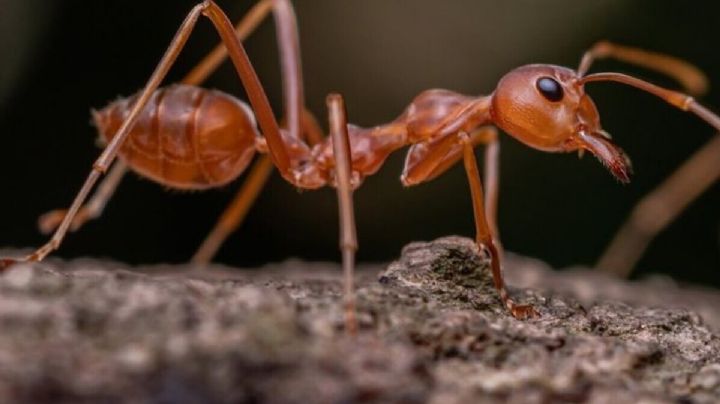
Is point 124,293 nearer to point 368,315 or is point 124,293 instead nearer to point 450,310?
point 368,315

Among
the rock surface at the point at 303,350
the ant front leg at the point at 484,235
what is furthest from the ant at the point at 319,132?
the rock surface at the point at 303,350

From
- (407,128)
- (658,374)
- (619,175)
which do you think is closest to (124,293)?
(658,374)

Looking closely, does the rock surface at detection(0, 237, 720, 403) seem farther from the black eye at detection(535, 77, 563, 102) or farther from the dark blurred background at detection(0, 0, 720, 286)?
the dark blurred background at detection(0, 0, 720, 286)

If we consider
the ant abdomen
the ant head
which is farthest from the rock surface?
the ant abdomen

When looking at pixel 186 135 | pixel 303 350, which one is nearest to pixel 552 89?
pixel 186 135

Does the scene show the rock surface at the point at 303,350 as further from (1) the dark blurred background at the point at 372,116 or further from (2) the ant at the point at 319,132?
(1) the dark blurred background at the point at 372,116

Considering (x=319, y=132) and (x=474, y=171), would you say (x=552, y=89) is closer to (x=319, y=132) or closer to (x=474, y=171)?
(x=474, y=171)
